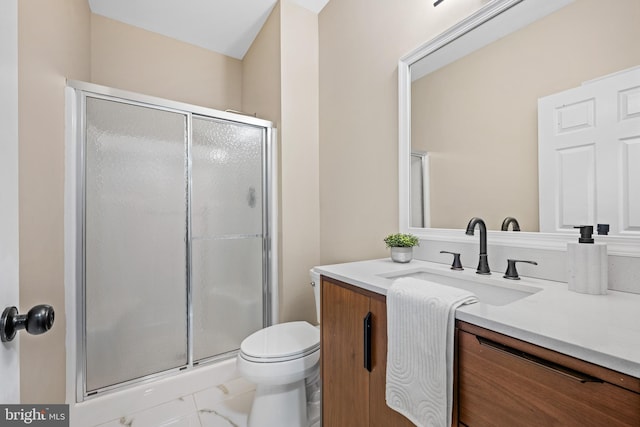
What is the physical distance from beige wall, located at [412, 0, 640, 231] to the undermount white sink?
0.78ft

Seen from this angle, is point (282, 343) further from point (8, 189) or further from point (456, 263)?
point (8, 189)

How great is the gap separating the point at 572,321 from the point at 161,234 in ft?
6.55

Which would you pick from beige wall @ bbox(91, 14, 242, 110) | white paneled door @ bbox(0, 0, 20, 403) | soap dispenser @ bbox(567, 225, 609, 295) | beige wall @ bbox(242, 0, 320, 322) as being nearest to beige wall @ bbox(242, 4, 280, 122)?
beige wall @ bbox(242, 0, 320, 322)

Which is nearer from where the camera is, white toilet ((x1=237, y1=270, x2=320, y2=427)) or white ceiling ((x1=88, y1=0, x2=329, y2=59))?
white toilet ((x1=237, y1=270, x2=320, y2=427))

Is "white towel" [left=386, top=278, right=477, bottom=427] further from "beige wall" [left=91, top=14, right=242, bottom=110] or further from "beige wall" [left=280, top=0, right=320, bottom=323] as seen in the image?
"beige wall" [left=91, top=14, right=242, bottom=110]

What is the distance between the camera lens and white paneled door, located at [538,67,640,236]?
83cm

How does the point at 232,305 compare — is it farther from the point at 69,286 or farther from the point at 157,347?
the point at 69,286

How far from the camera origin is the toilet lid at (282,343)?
1.33 meters

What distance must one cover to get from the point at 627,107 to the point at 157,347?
2.51 metres

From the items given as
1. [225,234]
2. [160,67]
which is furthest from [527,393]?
[160,67]

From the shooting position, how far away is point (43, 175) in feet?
3.80

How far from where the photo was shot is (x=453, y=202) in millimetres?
1298

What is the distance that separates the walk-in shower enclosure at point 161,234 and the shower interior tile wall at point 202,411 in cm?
23

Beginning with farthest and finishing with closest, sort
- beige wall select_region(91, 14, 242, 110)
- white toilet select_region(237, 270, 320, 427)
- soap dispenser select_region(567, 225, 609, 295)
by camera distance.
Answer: beige wall select_region(91, 14, 242, 110) → white toilet select_region(237, 270, 320, 427) → soap dispenser select_region(567, 225, 609, 295)
